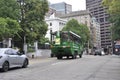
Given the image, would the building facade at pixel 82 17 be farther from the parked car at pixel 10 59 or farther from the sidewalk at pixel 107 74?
the parked car at pixel 10 59

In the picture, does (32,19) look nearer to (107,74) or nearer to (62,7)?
(107,74)

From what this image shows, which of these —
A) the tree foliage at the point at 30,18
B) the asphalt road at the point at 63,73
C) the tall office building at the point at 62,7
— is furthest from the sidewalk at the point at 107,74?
the tall office building at the point at 62,7

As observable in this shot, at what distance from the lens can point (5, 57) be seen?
1922cm

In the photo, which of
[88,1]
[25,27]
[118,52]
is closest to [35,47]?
[25,27]

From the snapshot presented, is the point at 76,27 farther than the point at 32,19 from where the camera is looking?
Yes

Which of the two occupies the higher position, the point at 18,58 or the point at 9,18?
the point at 9,18

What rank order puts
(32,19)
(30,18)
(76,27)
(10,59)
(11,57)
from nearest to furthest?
(10,59)
(11,57)
(30,18)
(32,19)
(76,27)

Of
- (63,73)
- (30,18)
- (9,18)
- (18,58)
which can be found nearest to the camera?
(63,73)

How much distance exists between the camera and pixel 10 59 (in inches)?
785

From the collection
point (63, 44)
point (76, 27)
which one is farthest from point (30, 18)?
point (76, 27)

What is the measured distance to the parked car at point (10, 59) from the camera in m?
19.0

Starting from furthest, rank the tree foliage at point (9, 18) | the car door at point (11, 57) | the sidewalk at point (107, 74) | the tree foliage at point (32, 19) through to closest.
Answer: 1. the tree foliage at point (32, 19)
2. the tree foliage at point (9, 18)
3. the car door at point (11, 57)
4. the sidewalk at point (107, 74)

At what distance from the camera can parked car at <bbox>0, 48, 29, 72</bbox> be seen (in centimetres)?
1898

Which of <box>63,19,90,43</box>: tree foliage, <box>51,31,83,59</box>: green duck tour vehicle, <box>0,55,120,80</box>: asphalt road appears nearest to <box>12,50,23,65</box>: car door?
<box>0,55,120,80</box>: asphalt road
